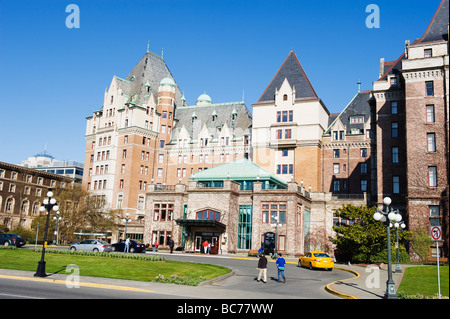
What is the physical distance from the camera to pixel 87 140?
9012 centimetres

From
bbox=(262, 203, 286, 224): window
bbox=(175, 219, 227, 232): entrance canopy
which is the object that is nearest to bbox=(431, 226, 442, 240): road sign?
bbox=(175, 219, 227, 232): entrance canopy

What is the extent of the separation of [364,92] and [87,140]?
55206mm

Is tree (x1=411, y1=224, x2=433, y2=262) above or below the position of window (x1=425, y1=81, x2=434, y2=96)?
below

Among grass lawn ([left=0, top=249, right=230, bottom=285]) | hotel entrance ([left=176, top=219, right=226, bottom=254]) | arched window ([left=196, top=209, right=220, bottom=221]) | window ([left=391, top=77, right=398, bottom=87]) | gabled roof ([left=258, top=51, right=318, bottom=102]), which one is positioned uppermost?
gabled roof ([left=258, top=51, right=318, bottom=102])

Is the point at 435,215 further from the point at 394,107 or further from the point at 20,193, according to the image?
the point at 20,193

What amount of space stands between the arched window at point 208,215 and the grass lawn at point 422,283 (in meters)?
26.2

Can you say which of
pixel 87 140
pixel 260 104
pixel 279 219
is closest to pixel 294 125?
pixel 260 104

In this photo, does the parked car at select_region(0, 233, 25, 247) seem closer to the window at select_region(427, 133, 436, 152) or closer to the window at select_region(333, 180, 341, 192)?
the window at select_region(333, 180, 341, 192)

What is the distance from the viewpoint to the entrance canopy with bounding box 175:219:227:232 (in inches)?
1980

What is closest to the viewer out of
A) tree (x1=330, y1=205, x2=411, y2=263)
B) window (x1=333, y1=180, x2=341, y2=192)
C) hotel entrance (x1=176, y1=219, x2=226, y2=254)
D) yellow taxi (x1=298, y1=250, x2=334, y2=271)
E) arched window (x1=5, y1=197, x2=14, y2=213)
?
yellow taxi (x1=298, y1=250, x2=334, y2=271)

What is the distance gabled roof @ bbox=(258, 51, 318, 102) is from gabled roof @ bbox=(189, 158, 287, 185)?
17.0 metres

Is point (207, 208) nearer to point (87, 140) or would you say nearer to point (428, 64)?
point (428, 64)

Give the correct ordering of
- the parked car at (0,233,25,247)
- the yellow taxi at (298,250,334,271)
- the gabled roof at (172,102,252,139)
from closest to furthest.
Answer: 1. the yellow taxi at (298,250,334,271)
2. the parked car at (0,233,25,247)
3. the gabled roof at (172,102,252,139)

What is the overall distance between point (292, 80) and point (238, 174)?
2238cm
